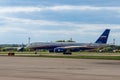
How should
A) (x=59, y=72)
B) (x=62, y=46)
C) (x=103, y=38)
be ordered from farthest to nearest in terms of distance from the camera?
1. (x=103, y=38)
2. (x=62, y=46)
3. (x=59, y=72)

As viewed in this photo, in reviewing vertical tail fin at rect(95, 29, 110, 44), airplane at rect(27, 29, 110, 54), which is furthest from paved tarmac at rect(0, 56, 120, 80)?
vertical tail fin at rect(95, 29, 110, 44)

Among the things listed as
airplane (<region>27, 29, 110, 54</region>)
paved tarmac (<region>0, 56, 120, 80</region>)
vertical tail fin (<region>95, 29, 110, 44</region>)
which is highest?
vertical tail fin (<region>95, 29, 110, 44</region>)

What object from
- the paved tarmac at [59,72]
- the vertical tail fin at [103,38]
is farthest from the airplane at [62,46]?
the paved tarmac at [59,72]

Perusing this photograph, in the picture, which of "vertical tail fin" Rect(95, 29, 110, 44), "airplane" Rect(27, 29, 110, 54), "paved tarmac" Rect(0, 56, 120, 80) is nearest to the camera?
"paved tarmac" Rect(0, 56, 120, 80)

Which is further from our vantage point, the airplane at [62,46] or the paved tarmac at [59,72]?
the airplane at [62,46]

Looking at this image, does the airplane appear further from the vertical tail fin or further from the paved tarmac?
the paved tarmac

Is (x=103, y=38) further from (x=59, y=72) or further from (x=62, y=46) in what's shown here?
(x=59, y=72)

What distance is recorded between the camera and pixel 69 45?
14950 centimetres

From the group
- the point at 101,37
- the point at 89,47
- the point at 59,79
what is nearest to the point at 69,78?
the point at 59,79

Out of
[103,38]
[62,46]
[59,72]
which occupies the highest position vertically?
[103,38]

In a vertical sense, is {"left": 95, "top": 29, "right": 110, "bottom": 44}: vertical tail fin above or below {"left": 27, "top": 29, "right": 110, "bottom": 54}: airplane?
above

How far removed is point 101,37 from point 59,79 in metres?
135

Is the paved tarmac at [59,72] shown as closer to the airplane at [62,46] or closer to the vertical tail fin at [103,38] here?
the airplane at [62,46]

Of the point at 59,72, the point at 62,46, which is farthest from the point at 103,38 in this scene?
the point at 59,72
